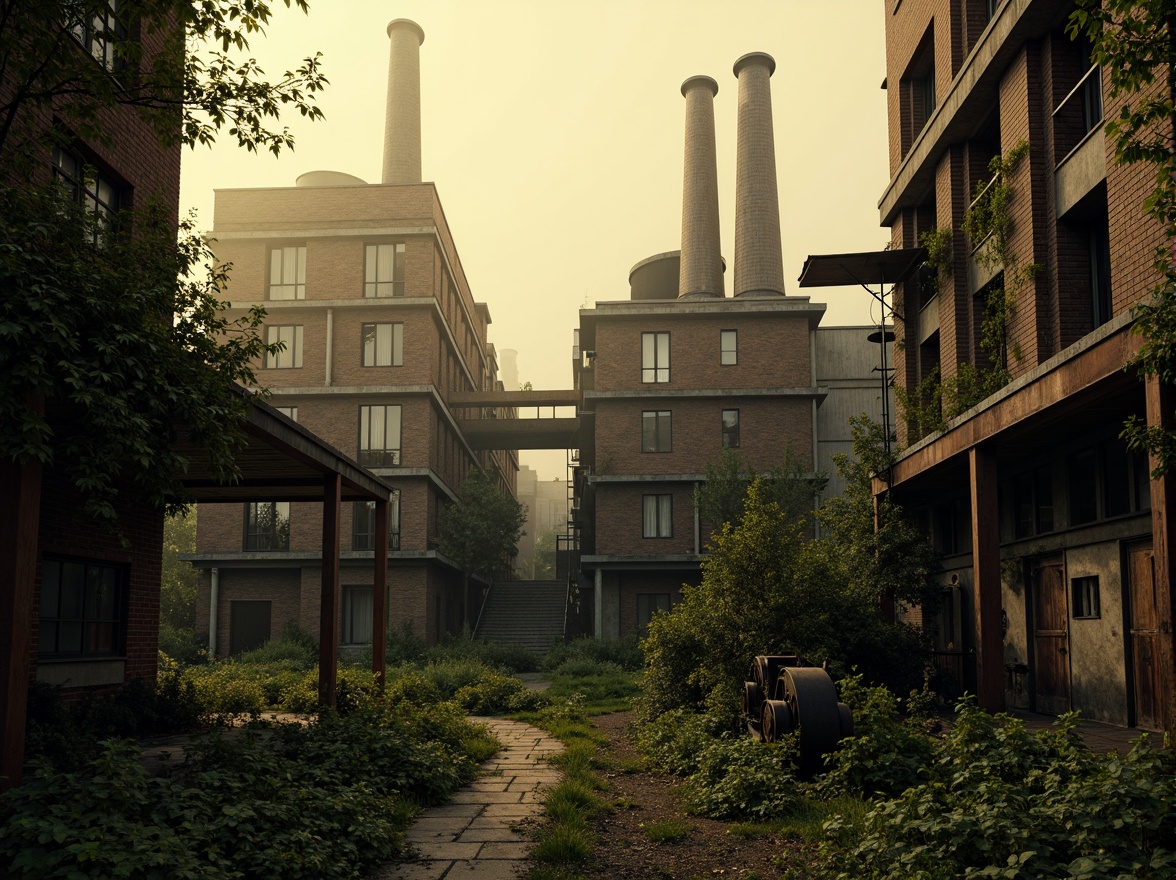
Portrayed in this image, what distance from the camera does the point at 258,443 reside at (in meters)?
12.2

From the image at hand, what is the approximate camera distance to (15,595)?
6980 millimetres

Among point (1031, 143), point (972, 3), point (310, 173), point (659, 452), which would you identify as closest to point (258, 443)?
point (1031, 143)

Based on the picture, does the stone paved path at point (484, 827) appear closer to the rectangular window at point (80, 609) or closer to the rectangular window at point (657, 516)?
the rectangular window at point (80, 609)

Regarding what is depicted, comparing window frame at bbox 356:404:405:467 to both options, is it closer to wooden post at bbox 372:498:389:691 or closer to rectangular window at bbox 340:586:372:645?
rectangular window at bbox 340:586:372:645

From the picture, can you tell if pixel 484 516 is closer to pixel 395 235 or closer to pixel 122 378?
pixel 395 235

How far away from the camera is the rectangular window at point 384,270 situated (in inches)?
1452

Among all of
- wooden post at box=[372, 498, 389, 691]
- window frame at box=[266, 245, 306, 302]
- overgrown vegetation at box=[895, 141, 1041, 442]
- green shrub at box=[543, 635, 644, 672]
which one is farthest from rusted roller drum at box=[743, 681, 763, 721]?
window frame at box=[266, 245, 306, 302]

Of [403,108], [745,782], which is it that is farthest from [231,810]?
[403,108]

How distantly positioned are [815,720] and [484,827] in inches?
134

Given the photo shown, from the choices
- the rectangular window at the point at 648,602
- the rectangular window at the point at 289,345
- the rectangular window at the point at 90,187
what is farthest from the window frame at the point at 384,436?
the rectangular window at the point at 90,187

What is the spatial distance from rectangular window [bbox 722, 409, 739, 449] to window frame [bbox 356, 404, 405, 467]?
11.5 m

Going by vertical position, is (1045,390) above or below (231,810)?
above

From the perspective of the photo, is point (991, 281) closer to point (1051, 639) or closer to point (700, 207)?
point (1051, 639)

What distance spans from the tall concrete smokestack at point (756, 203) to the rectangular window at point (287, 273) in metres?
16.5
